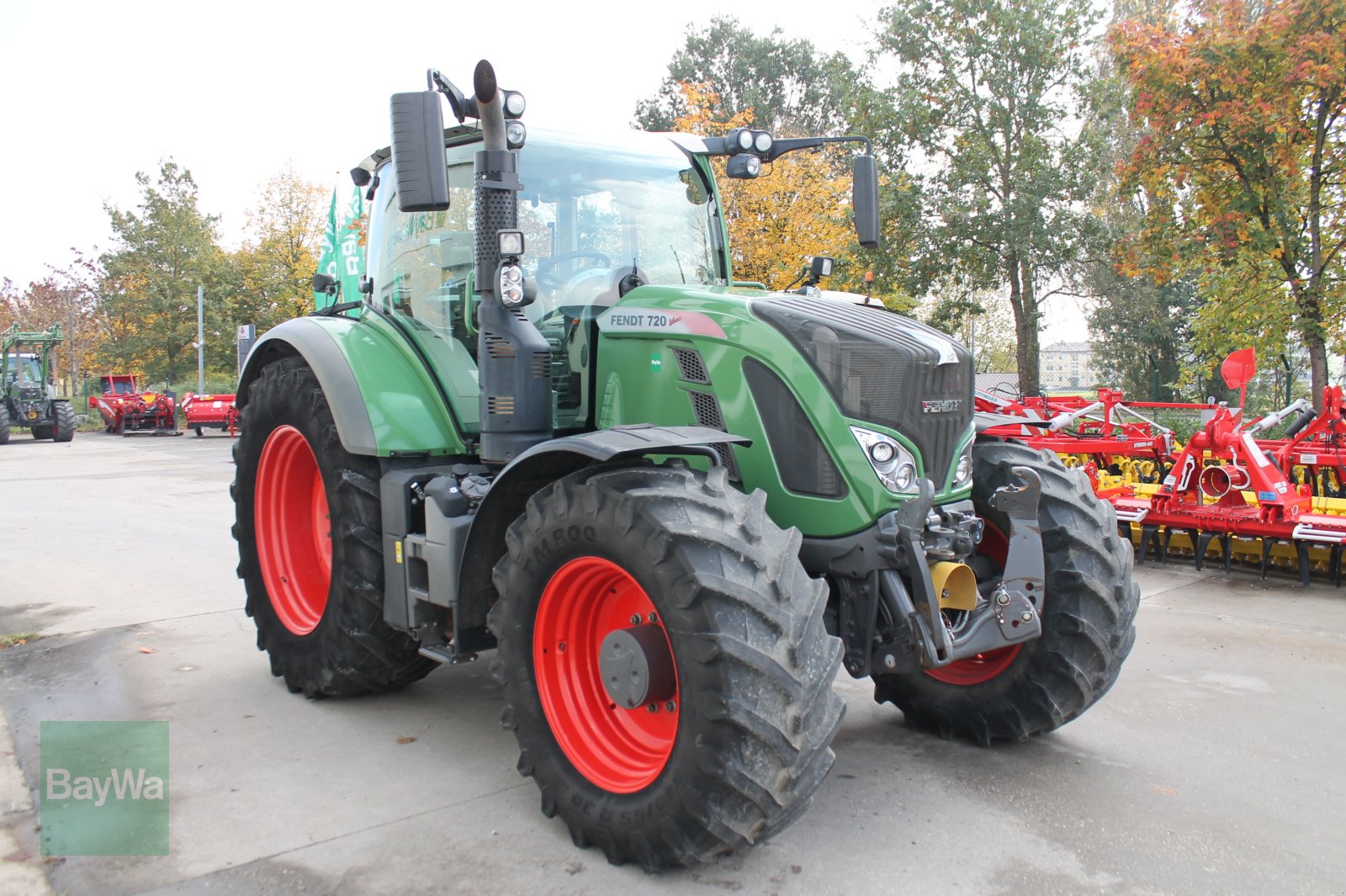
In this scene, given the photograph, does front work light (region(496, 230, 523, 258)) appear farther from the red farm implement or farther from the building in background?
the red farm implement

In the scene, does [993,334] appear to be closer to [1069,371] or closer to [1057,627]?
[1069,371]

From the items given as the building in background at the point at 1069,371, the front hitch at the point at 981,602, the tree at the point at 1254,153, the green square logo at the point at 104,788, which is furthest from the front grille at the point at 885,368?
the building in background at the point at 1069,371

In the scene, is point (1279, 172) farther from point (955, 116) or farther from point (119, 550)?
point (119, 550)

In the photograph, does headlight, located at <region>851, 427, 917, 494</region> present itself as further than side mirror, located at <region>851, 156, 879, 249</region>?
No

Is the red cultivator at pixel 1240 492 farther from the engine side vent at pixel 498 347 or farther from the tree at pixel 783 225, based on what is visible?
the tree at pixel 783 225

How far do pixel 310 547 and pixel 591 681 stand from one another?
237cm

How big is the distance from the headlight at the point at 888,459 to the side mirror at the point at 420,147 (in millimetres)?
1590

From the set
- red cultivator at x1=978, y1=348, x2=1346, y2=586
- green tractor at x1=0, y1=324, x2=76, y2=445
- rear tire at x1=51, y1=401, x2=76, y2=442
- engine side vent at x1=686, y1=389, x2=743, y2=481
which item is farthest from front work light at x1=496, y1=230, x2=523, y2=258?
green tractor at x1=0, y1=324, x2=76, y2=445

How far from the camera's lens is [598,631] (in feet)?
11.7

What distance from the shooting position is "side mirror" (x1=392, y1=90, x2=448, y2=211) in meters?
3.39

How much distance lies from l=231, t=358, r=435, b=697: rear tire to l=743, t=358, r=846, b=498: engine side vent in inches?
74.3

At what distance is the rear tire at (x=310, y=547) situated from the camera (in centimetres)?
448

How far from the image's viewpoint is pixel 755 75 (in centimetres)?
3862

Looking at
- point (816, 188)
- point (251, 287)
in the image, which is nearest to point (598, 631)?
point (816, 188)
